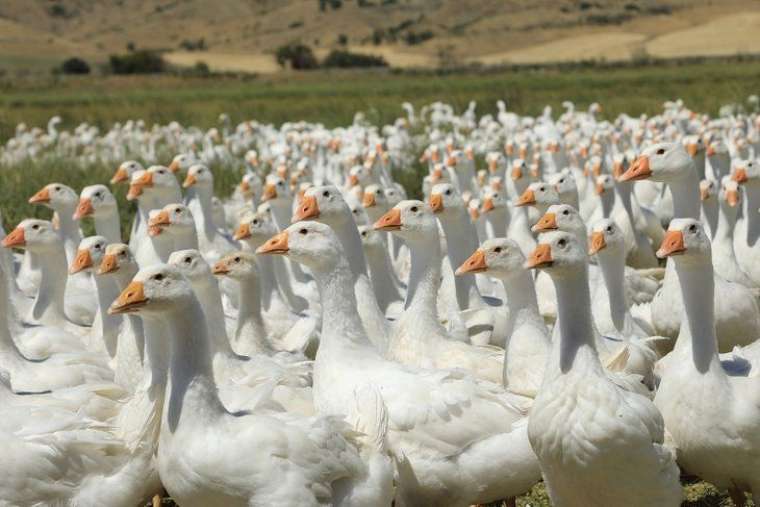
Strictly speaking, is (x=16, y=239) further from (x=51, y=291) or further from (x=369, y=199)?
(x=369, y=199)

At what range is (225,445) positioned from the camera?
5.82 meters

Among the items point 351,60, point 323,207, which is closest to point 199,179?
point 323,207

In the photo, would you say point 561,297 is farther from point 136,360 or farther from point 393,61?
point 393,61

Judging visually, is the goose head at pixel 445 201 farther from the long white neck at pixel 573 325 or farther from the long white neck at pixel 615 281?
the long white neck at pixel 573 325

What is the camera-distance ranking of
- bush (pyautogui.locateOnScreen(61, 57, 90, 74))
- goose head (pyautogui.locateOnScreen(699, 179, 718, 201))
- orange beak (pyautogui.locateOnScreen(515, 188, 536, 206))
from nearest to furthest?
orange beak (pyautogui.locateOnScreen(515, 188, 536, 206))
goose head (pyautogui.locateOnScreen(699, 179, 718, 201))
bush (pyautogui.locateOnScreen(61, 57, 90, 74))

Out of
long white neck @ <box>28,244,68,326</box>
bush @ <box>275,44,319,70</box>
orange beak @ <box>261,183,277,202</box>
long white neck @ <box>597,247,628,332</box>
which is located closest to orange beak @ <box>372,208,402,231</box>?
A: long white neck @ <box>597,247,628,332</box>

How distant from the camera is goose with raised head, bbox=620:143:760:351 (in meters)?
9.32

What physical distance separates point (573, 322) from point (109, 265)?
10.7 ft

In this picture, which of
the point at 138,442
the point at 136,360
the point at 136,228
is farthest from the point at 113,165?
the point at 138,442

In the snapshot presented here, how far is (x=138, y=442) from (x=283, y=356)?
2.54 meters

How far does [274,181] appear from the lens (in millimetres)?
13836

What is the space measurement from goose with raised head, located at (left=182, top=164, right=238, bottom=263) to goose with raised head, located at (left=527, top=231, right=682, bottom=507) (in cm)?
749

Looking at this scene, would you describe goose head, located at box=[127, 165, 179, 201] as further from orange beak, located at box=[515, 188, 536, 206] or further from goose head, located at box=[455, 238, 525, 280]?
goose head, located at box=[455, 238, 525, 280]

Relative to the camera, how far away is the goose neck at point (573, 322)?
6.19m
